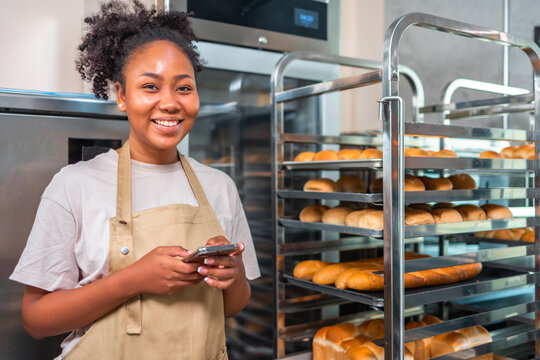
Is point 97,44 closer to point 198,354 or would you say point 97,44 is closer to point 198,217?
point 198,217

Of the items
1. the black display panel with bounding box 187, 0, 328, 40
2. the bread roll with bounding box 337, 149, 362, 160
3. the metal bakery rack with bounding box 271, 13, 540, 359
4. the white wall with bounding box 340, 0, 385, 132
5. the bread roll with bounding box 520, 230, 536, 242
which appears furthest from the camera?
the white wall with bounding box 340, 0, 385, 132

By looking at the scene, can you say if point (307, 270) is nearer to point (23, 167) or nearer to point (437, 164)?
point (437, 164)

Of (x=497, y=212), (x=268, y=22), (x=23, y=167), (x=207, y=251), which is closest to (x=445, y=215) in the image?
(x=497, y=212)

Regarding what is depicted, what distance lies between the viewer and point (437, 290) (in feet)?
4.20

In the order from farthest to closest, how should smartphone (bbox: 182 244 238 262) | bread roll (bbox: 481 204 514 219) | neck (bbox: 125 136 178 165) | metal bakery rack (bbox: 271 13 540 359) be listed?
1. bread roll (bbox: 481 204 514 219)
2. metal bakery rack (bbox: 271 13 540 359)
3. neck (bbox: 125 136 178 165)
4. smartphone (bbox: 182 244 238 262)

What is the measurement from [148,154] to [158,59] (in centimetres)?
22

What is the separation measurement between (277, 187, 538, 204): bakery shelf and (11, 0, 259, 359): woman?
1.28 feet

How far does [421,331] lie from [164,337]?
65cm

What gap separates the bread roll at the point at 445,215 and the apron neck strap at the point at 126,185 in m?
0.77

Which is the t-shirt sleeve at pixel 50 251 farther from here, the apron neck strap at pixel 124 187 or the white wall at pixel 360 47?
the white wall at pixel 360 47

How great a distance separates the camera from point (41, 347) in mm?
1217

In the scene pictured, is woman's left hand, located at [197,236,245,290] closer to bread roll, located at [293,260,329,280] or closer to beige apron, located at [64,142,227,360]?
beige apron, located at [64,142,227,360]

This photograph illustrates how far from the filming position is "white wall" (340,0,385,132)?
7.13 ft

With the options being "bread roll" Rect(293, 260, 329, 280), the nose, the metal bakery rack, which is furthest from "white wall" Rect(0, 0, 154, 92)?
"bread roll" Rect(293, 260, 329, 280)
